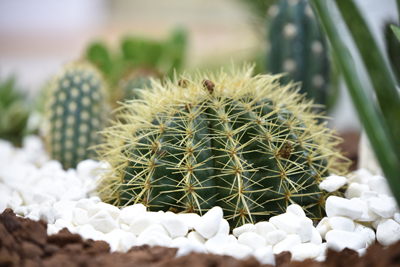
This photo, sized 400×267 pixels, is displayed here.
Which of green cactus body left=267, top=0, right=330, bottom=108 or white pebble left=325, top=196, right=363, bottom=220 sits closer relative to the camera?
white pebble left=325, top=196, right=363, bottom=220

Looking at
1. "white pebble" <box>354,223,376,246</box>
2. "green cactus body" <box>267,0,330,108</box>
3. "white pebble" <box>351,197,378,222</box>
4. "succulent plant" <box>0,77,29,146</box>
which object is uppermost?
"green cactus body" <box>267,0,330,108</box>

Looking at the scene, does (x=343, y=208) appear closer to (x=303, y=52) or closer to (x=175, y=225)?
(x=175, y=225)

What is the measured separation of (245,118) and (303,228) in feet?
0.75

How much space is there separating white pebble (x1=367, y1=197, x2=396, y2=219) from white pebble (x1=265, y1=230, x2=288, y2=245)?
183 mm

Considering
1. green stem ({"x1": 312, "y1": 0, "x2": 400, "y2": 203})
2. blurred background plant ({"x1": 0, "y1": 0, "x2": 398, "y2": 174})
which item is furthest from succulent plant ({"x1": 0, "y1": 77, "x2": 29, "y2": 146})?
green stem ({"x1": 312, "y1": 0, "x2": 400, "y2": 203})

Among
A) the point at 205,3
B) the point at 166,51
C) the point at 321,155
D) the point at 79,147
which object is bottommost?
the point at 79,147

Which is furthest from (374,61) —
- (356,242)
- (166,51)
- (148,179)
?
(166,51)

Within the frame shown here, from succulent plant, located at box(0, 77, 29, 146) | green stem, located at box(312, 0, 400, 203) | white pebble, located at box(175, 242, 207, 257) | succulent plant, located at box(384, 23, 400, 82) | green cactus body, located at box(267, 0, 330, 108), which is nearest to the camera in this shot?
green stem, located at box(312, 0, 400, 203)

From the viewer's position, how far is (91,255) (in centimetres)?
53

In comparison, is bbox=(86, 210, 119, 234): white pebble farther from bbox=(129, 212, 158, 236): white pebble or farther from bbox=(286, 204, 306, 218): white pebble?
bbox=(286, 204, 306, 218): white pebble

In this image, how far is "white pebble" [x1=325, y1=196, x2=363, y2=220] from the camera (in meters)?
0.66

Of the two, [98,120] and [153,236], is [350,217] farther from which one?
[98,120]

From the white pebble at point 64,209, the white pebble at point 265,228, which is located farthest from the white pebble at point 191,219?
the white pebble at point 64,209

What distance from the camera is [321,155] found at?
81 cm
